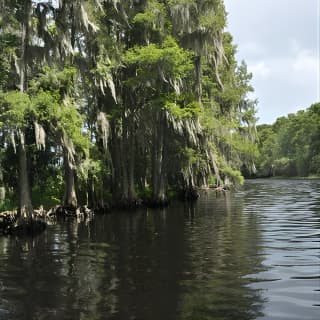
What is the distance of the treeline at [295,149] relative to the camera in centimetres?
7725

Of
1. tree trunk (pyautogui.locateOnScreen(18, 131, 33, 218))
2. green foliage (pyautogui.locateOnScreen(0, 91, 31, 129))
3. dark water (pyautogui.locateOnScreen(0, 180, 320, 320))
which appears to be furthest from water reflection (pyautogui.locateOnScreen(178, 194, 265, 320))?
green foliage (pyautogui.locateOnScreen(0, 91, 31, 129))

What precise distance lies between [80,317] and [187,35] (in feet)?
71.2

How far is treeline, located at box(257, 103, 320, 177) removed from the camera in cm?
7725

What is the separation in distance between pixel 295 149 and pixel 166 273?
3043 inches

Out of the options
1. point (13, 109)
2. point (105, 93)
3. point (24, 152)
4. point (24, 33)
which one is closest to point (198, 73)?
point (105, 93)

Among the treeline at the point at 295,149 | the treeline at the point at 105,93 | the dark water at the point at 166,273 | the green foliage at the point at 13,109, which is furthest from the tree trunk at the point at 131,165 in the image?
the treeline at the point at 295,149

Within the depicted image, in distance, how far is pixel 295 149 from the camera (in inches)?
3263

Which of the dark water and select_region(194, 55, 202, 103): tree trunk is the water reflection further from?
select_region(194, 55, 202, 103): tree trunk

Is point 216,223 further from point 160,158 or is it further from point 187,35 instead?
point 187,35

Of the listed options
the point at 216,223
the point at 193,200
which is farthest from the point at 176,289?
the point at 193,200

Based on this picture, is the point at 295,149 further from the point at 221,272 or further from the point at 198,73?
the point at 221,272

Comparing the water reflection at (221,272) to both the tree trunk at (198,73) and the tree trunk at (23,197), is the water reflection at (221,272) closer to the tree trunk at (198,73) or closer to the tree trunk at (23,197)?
the tree trunk at (23,197)

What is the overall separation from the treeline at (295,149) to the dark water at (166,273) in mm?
63967

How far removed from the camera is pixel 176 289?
26.2 feet
